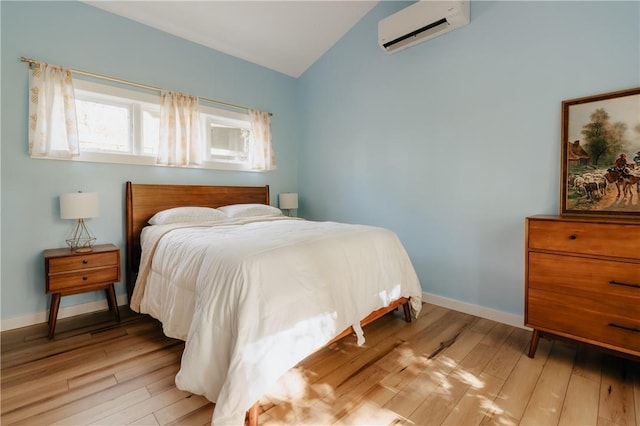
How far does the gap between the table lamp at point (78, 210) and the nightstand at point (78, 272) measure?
0.36 ft

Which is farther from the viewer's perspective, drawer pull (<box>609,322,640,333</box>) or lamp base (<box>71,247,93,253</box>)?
lamp base (<box>71,247,93,253</box>)

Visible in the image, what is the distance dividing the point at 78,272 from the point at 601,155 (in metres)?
3.90

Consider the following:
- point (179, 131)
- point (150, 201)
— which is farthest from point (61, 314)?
point (179, 131)

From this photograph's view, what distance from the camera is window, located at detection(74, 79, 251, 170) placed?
2.78 meters

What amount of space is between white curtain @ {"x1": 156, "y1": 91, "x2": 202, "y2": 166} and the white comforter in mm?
1035

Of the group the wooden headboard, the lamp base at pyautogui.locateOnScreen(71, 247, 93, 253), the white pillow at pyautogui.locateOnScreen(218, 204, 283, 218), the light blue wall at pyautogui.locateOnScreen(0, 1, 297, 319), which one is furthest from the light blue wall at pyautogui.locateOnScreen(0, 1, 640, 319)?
the white pillow at pyautogui.locateOnScreen(218, 204, 283, 218)

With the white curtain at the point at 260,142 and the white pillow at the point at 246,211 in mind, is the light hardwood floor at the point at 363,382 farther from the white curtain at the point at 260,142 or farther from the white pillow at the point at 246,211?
the white curtain at the point at 260,142

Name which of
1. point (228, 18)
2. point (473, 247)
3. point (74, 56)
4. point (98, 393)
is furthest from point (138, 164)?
point (473, 247)

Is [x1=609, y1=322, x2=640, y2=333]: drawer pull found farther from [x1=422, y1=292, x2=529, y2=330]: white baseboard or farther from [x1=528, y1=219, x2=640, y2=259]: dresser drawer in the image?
[x1=422, y1=292, x2=529, y2=330]: white baseboard

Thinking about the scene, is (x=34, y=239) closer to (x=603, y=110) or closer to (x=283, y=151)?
(x=283, y=151)

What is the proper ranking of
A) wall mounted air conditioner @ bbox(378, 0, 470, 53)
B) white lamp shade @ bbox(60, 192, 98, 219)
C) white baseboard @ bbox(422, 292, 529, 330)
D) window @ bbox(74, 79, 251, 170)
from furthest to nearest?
window @ bbox(74, 79, 251, 170), wall mounted air conditioner @ bbox(378, 0, 470, 53), white baseboard @ bbox(422, 292, 529, 330), white lamp shade @ bbox(60, 192, 98, 219)

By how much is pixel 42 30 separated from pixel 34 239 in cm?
172

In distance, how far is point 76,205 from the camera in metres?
2.41

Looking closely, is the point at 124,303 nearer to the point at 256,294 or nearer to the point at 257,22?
the point at 256,294
